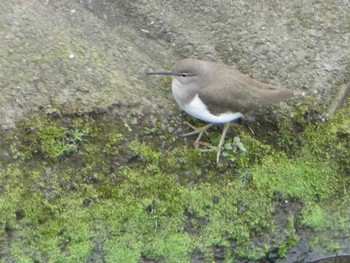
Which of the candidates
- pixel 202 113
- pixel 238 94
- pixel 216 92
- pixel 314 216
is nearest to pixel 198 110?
pixel 202 113

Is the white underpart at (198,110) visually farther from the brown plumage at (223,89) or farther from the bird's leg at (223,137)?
the bird's leg at (223,137)

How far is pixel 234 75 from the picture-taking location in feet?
23.9

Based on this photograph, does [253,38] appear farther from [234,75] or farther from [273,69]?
[234,75]

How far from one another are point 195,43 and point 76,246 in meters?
2.45

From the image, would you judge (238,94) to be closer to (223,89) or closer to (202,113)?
(223,89)

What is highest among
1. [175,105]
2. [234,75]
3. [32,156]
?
[234,75]

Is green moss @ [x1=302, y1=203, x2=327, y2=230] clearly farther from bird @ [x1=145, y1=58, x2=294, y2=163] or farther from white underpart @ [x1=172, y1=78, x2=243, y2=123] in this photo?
white underpart @ [x1=172, y1=78, x2=243, y2=123]

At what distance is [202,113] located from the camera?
23.4 ft

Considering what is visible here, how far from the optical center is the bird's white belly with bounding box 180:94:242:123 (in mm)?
7109

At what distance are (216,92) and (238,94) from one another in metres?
0.21

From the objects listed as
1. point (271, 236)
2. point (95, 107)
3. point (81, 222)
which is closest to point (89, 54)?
point (95, 107)

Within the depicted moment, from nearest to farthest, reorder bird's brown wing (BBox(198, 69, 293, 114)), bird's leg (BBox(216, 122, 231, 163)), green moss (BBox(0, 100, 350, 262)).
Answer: green moss (BBox(0, 100, 350, 262))
bird's brown wing (BBox(198, 69, 293, 114))
bird's leg (BBox(216, 122, 231, 163))

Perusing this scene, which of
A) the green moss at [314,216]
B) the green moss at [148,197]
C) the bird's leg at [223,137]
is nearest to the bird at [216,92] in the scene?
the bird's leg at [223,137]

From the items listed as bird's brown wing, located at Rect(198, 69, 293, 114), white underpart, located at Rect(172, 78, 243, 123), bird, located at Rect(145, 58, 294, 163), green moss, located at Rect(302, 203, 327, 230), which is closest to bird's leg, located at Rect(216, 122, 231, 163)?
bird, located at Rect(145, 58, 294, 163)
